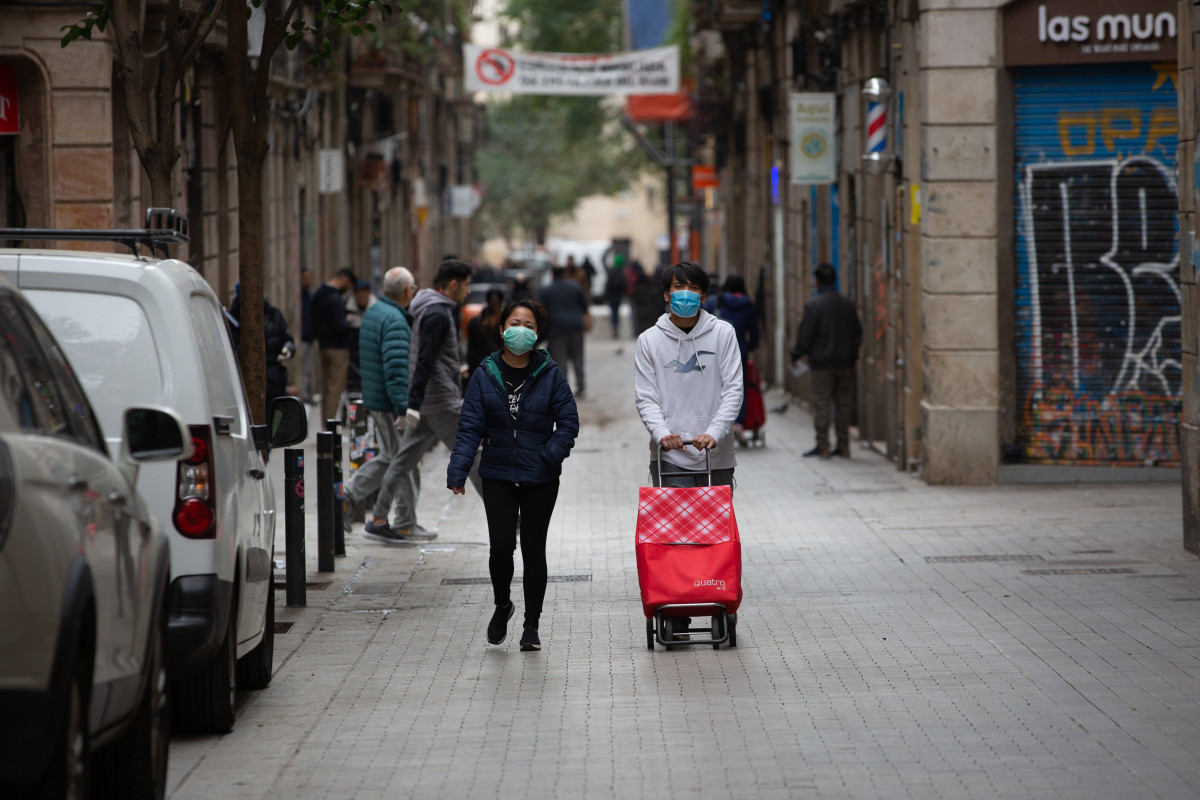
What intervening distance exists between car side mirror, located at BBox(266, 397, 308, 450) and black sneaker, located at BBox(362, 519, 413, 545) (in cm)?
489

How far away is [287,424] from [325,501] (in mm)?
3460

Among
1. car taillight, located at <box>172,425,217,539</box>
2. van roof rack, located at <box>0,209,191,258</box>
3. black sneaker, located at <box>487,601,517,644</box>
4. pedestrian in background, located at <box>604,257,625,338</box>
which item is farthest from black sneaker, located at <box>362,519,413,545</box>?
pedestrian in background, located at <box>604,257,625,338</box>

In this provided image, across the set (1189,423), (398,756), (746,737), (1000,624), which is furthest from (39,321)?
(1189,423)

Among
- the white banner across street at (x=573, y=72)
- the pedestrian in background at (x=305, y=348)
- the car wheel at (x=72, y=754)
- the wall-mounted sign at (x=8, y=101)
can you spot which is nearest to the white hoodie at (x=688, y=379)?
the car wheel at (x=72, y=754)

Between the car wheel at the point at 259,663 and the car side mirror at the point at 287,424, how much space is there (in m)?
0.65

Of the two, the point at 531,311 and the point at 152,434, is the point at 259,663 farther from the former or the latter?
the point at 152,434

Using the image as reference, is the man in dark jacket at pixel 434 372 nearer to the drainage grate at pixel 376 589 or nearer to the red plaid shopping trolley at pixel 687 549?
the drainage grate at pixel 376 589

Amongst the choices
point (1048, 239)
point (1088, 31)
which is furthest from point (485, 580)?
point (1088, 31)

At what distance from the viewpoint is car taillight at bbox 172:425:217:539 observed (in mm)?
6309

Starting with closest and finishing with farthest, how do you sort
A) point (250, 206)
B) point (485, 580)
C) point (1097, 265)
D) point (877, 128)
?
1. point (250, 206)
2. point (485, 580)
3. point (1097, 265)
4. point (877, 128)

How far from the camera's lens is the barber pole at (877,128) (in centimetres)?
1786

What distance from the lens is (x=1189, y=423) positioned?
11.6 metres

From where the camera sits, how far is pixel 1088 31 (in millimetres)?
14938

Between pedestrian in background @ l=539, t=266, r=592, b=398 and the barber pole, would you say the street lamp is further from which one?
pedestrian in background @ l=539, t=266, r=592, b=398
